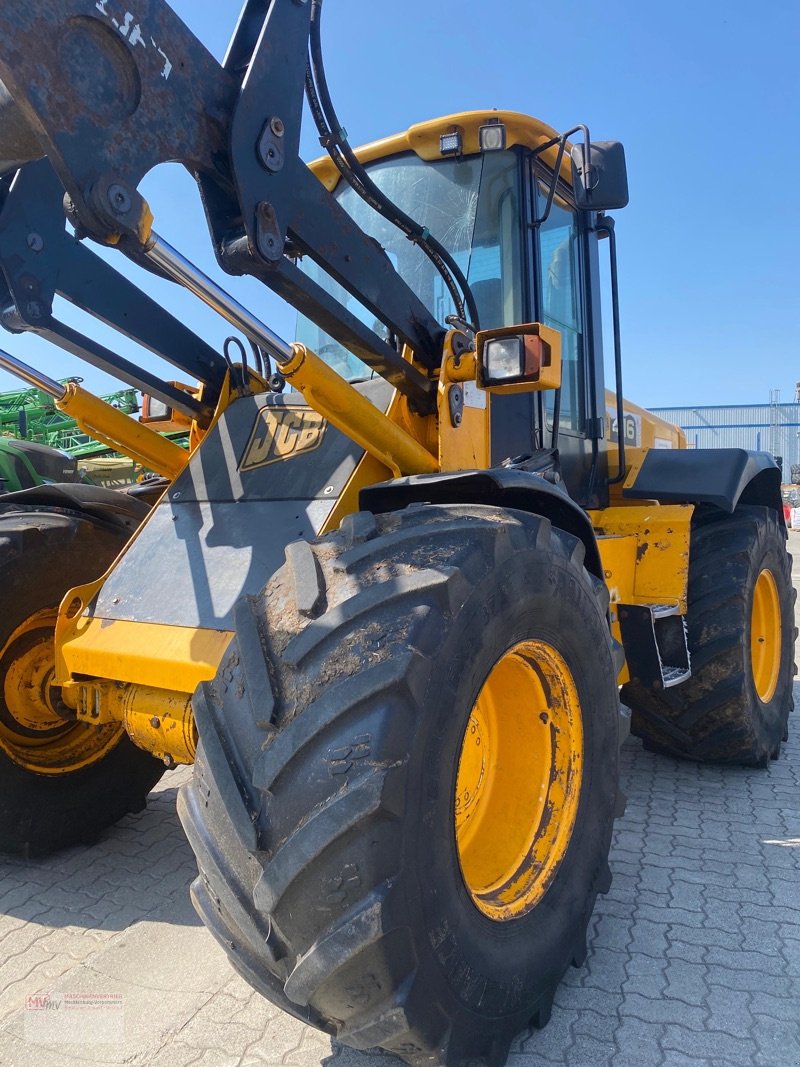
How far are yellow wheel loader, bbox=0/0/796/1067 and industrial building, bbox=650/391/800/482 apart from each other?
42995mm

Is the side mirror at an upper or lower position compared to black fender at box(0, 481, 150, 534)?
upper

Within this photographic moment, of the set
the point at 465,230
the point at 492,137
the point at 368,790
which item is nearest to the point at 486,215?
the point at 465,230

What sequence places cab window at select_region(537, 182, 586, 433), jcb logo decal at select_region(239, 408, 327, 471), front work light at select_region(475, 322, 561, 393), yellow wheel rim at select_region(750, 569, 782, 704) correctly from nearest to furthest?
front work light at select_region(475, 322, 561, 393) → jcb logo decal at select_region(239, 408, 327, 471) → cab window at select_region(537, 182, 586, 433) → yellow wheel rim at select_region(750, 569, 782, 704)

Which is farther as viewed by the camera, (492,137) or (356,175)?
(492,137)

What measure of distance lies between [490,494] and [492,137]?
1539 mm

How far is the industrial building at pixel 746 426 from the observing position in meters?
44.0

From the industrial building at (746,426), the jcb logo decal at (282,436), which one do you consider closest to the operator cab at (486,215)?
the jcb logo decal at (282,436)

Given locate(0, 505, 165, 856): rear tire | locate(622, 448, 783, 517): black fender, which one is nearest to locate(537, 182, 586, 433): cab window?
locate(622, 448, 783, 517): black fender

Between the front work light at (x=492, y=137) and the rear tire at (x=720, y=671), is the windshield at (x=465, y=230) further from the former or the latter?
the rear tire at (x=720, y=671)

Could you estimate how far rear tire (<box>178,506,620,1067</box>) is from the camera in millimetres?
1600

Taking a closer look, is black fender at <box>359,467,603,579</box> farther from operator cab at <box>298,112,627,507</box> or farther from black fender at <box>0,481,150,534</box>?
black fender at <box>0,481,150,534</box>

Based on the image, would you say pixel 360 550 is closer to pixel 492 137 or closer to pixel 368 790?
pixel 368 790

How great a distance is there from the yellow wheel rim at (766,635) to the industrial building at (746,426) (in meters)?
41.1

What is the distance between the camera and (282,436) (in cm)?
302
